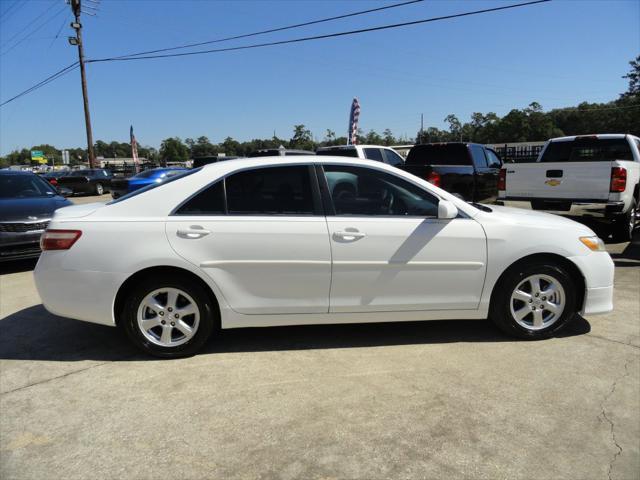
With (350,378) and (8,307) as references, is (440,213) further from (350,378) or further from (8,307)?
(8,307)

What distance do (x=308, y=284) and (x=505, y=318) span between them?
1.73m

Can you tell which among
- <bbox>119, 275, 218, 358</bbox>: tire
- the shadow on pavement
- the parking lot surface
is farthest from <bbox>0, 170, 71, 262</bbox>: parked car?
<bbox>119, 275, 218, 358</bbox>: tire

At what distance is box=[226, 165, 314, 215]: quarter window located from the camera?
3.66m

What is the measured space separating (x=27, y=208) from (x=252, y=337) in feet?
16.4

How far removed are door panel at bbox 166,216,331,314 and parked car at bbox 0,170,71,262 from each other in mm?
4378

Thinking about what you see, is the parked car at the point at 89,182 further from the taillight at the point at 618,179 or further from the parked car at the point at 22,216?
the taillight at the point at 618,179

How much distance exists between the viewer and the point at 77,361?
3.68 m

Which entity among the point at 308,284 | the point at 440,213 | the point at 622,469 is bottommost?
the point at 622,469

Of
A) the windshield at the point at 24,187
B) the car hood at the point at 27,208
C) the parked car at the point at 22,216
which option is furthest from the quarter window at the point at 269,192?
the windshield at the point at 24,187

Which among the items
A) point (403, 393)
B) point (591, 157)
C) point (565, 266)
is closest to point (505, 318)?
point (565, 266)

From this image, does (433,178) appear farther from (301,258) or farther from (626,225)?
(301,258)

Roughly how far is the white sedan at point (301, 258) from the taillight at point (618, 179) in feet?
13.7

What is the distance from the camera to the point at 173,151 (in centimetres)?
12625

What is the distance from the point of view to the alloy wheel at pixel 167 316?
3.57 m
